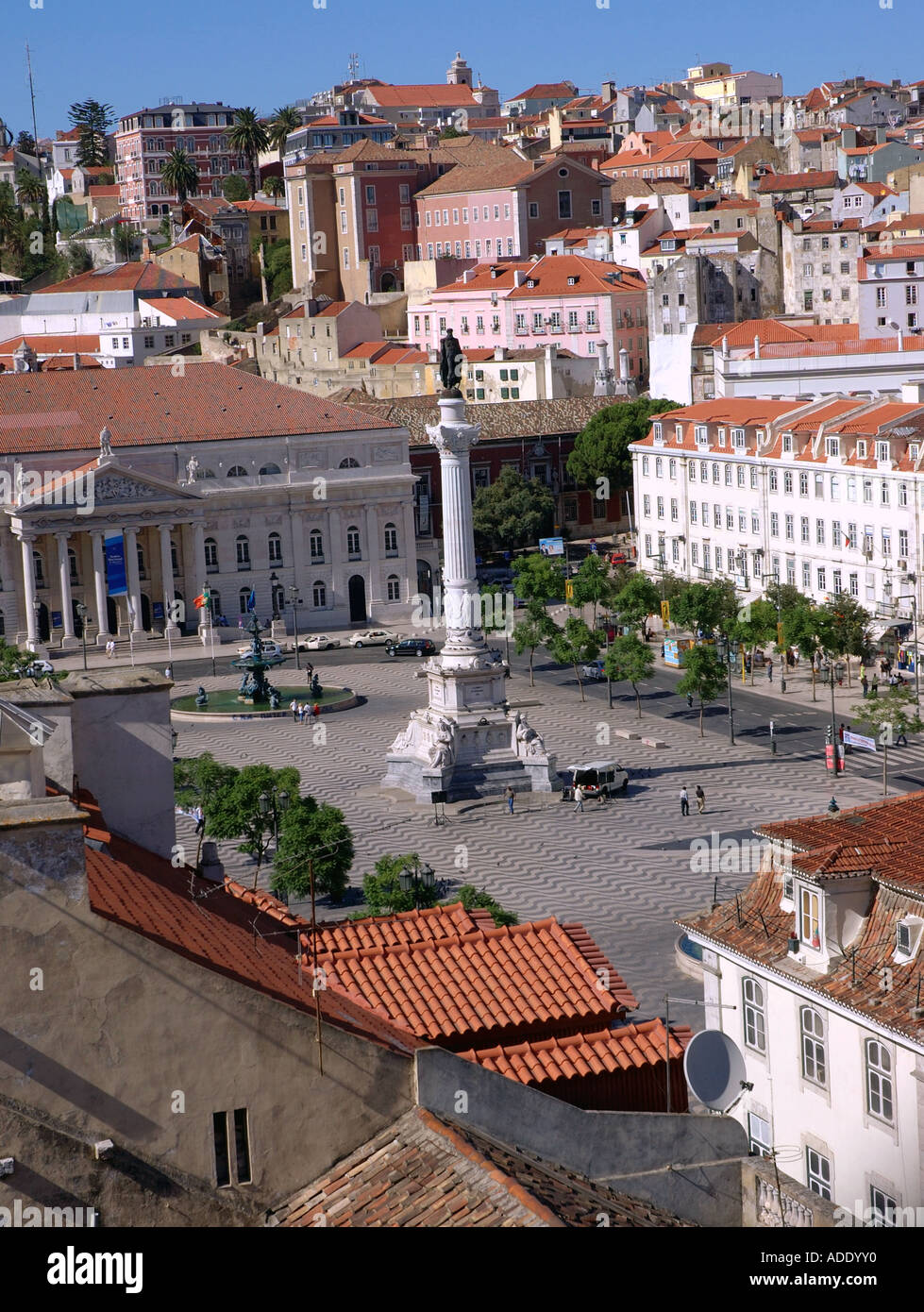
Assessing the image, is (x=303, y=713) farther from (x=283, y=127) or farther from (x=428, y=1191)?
(x=283, y=127)

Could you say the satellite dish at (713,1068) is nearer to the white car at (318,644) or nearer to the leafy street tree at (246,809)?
the leafy street tree at (246,809)

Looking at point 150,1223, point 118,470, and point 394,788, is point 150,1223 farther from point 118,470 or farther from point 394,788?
point 118,470

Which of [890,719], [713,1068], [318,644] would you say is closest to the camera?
[713,1068]

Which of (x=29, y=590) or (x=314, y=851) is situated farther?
(x=29, y=590)

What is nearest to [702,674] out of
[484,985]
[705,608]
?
[705,608]

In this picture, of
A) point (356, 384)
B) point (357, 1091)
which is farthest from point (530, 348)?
point (357, 1091)

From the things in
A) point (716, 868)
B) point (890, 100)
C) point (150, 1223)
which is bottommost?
point (716, 868)

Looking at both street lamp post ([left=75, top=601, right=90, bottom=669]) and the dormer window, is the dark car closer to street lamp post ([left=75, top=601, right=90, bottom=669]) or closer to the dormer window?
street lamp post ([left=75, top=601, right=90, bottom=669])
